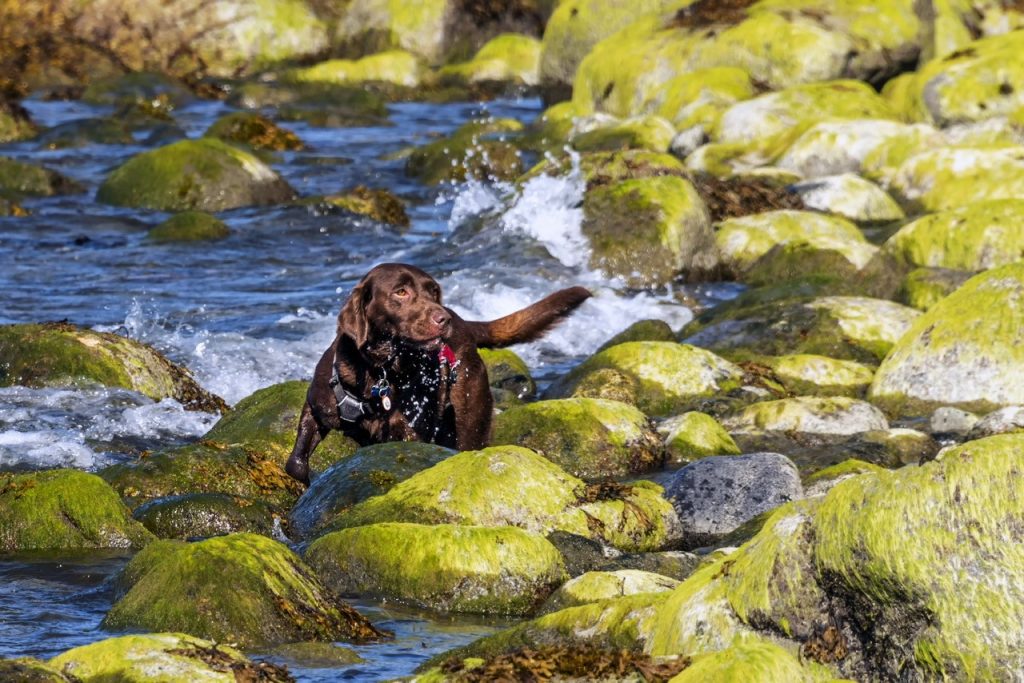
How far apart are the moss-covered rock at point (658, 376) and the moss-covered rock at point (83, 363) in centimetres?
285

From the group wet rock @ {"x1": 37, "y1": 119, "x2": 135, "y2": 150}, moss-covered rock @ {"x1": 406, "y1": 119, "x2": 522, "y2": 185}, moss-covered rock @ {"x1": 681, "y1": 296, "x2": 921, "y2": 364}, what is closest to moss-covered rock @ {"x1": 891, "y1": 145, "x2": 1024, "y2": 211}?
moss-covered rock @ {"x1": 681, "y1": 296, "x2": 921, "y2": 364}

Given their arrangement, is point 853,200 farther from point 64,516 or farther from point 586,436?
point 64,516

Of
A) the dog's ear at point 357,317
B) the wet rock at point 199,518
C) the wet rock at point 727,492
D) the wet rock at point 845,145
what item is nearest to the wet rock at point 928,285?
the wet rock at point 727,492

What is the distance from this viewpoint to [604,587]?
6496 millimetres

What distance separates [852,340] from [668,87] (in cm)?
1300

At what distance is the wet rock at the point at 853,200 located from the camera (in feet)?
60.0

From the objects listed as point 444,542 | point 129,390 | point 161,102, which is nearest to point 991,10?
point 161,102

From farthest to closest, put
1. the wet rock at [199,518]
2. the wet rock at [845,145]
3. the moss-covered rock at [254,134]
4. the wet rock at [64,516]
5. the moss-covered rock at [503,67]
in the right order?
the moss-covered rock at [503,67], the moss-covered rock at [254,134], the wet rock at [845,145], the wet rock at [199,518], the wet rock at [64,516]

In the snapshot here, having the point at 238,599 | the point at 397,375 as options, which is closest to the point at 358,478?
the point at 397,375

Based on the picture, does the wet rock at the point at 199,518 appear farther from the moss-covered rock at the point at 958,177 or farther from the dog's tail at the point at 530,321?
the moss-covered rock at the point at 958,177

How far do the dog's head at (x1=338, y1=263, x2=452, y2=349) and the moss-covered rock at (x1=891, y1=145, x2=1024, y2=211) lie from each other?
415 inches

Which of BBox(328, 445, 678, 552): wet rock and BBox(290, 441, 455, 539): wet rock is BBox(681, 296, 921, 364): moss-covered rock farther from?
BBox(328, 445, 678, 552): wet rock

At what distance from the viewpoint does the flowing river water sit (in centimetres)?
726

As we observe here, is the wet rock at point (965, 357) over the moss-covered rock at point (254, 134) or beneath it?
over
